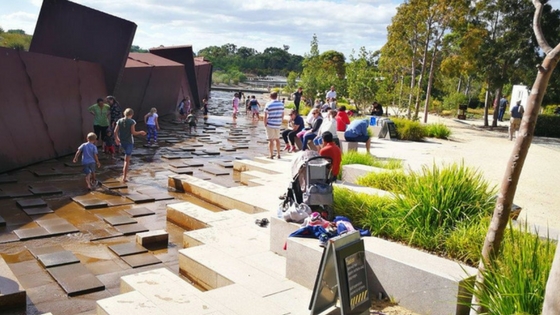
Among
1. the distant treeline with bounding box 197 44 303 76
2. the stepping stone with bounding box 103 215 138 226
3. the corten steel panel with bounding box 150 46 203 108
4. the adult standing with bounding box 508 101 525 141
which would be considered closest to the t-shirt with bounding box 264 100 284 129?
the stepping stone with bounding box 103 215 138 226

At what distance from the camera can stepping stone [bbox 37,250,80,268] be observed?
6202 millimetres

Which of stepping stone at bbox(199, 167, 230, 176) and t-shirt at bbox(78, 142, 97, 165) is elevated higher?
t-shirt at bbox(78, 142, 97, 165)

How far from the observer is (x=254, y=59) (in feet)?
386

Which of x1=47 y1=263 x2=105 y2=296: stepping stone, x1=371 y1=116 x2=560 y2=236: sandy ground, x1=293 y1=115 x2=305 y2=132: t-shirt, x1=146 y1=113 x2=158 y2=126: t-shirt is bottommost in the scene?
x1=47 y1=263 x2=105 y2=296: stepping stone

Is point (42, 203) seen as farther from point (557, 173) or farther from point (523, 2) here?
point (523, 2)

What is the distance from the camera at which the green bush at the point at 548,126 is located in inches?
988

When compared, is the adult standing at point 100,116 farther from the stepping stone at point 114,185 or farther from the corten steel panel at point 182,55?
the corten steel panel at point 182,55

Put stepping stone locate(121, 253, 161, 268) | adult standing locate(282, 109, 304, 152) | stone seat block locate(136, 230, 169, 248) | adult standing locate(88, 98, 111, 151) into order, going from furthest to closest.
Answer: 1. adult standing locate(282, 109, 304, 152)
2. adult standing locate(88, 98, 111, 151)
3. stone seat block locate(136, 230, 169, 248)
4. stepping stone locate(121, 253, 161, 268)

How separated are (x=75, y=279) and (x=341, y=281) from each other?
3325mm

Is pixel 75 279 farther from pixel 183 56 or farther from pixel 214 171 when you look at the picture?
pixel 183 56

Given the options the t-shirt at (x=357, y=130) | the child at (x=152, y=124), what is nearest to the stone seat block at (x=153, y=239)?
the t-shirt at (x=357, y=130)

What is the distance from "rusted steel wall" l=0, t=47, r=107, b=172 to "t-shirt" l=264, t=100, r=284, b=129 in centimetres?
567

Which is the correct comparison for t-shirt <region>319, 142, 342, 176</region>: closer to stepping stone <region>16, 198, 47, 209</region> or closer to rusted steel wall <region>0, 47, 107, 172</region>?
stepping stone <region>16, 198, 47, 209</region>

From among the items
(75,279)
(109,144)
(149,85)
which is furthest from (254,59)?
(75,279)
